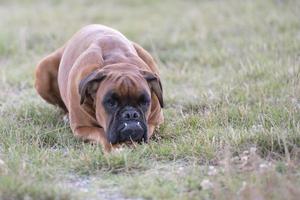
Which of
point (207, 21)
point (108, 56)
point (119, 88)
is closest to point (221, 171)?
point (119, 88)

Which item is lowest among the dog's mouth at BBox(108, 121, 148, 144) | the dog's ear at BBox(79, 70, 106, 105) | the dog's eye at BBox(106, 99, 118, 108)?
the dog's mouth at BBox(108, 121, 148, 144)

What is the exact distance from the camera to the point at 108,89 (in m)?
5.79

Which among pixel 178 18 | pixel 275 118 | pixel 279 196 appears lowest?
pixel 178 18

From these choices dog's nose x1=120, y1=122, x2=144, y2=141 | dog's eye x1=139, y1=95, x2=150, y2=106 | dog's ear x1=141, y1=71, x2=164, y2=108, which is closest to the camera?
dog's nose x1=120, y1=122, x2=144, y2=141

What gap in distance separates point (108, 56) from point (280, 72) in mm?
2526

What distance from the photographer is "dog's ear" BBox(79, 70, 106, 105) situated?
5.87 metres

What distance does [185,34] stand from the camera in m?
10.8

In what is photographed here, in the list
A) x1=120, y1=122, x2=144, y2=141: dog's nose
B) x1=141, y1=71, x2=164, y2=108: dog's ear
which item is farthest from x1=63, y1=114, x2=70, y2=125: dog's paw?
x1=120, y1=122, x2=144, y2=141: dog's nose

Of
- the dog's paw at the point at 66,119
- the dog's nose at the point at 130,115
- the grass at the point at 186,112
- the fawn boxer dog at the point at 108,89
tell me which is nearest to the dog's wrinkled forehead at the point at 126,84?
the fawn boxer dog at the point at 108,89

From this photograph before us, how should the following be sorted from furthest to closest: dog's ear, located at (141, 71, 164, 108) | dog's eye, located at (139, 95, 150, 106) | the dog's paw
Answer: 1. the dog's paw
2. dog's ear, located at (141, 71, 164, 108)
3. dog's eye, located at (139, 95, 150, 106)

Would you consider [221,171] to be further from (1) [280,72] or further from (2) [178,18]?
(2) [178,18]

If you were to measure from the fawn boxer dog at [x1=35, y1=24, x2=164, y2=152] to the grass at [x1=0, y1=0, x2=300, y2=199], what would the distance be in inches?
6.1

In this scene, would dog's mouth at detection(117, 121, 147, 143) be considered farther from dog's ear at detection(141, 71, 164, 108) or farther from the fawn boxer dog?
dog's ear at detection(141, 71, 164, 108)

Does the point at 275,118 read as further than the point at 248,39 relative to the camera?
No
